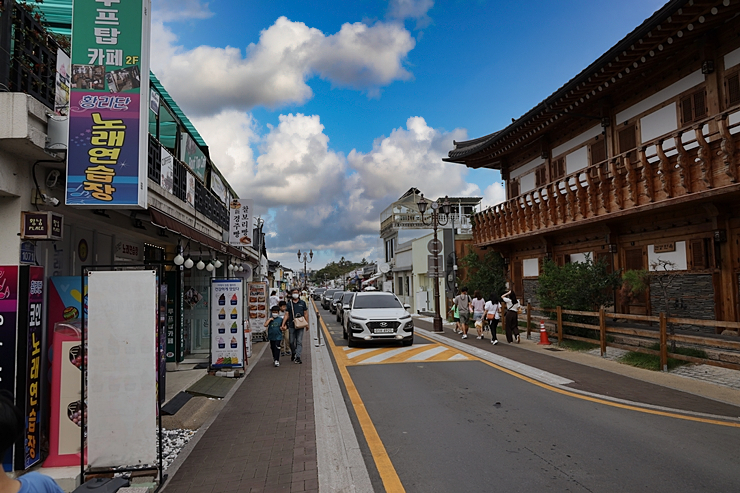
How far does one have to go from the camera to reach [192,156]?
500 inches

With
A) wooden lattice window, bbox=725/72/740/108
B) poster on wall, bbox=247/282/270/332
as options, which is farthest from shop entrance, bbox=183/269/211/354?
wooden lattice window, bbox=725/72/740/108

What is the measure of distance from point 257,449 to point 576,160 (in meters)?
16.0

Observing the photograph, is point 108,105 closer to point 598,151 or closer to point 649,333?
point 649,333

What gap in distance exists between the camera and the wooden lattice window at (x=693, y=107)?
1216cm

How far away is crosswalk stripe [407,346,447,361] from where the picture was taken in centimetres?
1252

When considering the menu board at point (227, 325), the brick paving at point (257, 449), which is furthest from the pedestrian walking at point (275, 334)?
the brick paving at point (257, 449)

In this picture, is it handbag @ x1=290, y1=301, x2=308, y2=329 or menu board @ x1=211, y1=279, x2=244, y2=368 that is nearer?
menu board @ x1=211, y1=279, x2=244, y2=368

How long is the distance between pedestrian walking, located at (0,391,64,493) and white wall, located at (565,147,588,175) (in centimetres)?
1787

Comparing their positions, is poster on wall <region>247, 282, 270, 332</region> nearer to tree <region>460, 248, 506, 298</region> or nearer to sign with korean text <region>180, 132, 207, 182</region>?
sign with korean text <region>180, 132, 207, 182</region>

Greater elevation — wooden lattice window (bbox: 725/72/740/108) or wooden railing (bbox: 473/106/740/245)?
wooden lattice window (bbox: 725/72/740/108)

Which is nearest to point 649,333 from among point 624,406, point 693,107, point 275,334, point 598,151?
point 624,406

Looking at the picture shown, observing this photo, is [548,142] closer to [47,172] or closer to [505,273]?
[505,273]

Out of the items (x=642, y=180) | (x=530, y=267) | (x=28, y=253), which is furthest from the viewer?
(x=530, y=267)

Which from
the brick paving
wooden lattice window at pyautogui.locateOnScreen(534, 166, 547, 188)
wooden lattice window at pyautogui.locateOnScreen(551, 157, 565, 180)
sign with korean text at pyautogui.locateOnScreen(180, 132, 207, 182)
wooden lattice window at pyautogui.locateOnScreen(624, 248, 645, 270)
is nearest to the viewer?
the brick paving
